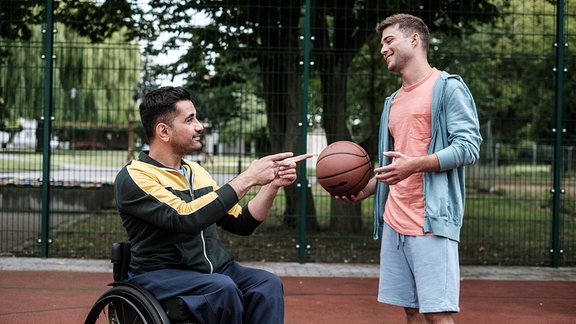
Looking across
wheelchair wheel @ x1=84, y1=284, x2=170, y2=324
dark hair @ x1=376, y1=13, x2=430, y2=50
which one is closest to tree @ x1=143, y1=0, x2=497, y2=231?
dark hair @ x1=376, y1=13, x2=430, y2=50

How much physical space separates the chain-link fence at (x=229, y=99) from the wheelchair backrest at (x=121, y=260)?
4.76 m

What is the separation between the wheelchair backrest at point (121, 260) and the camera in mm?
3641

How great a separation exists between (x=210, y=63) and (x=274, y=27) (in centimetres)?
90

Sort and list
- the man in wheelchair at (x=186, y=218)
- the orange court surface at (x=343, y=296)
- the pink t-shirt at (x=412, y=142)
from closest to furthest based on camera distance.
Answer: the man in wheelchair at (x=186, y=218) → the pink t-shirt at (x=412, y=142) → the orange court surface at (x=343, y=296)

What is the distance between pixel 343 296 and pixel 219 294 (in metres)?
3.66

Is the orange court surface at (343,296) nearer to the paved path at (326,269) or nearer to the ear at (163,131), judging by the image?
the paved path at (326,269)

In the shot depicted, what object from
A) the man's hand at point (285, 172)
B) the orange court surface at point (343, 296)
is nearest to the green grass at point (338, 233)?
the orange court surface at point (343, 296)

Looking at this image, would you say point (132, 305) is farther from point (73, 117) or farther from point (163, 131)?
point (73, 117)

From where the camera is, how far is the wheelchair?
333 centimetres

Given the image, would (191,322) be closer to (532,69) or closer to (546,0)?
(546,0)

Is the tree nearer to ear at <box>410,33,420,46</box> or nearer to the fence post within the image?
the fence post

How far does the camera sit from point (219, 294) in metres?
3.39

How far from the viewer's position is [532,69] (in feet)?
36.4

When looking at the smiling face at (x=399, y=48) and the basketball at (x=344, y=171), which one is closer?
the smiling face at (x=399, y=48)
